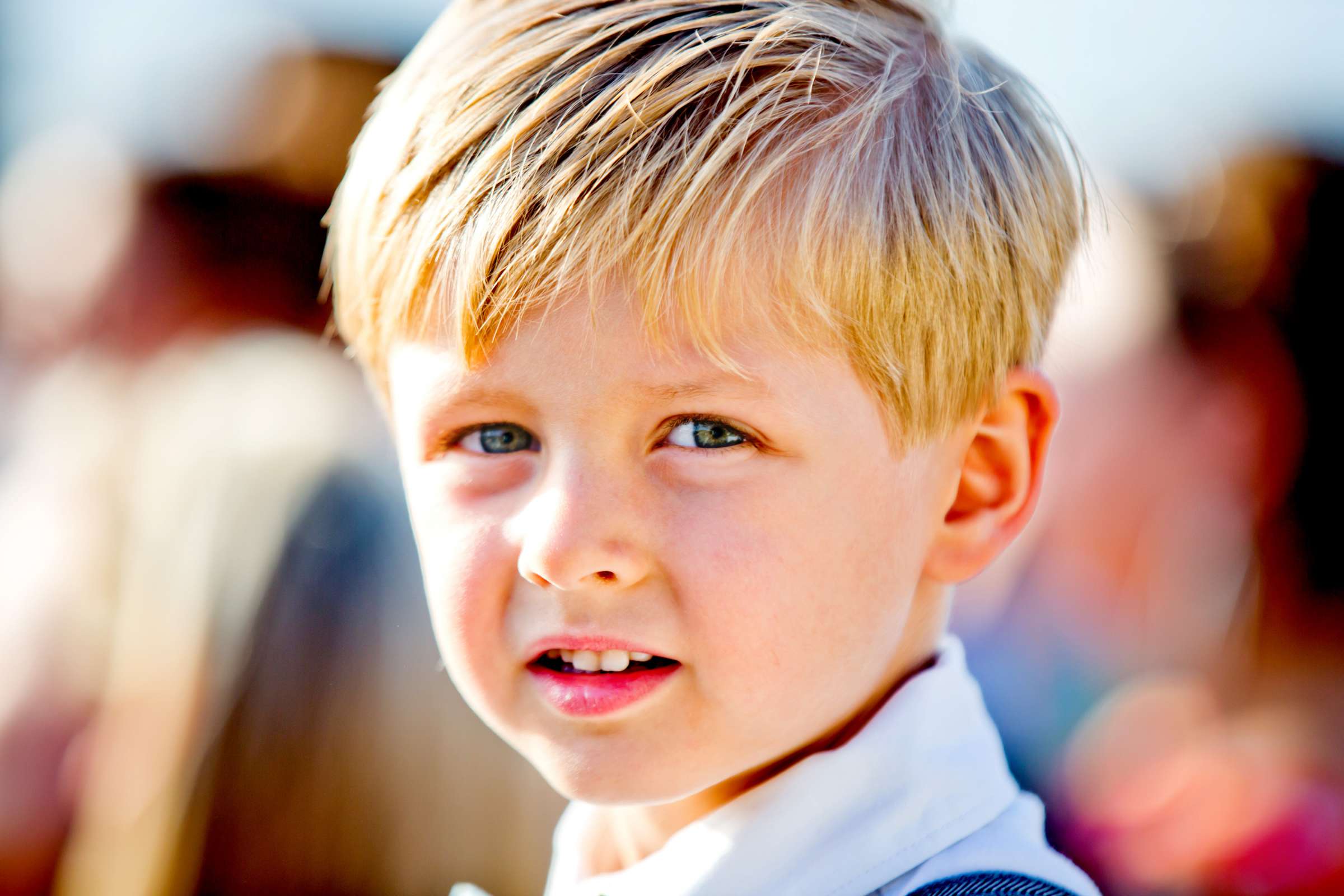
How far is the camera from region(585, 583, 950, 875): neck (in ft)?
2.96

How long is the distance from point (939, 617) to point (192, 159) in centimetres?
215

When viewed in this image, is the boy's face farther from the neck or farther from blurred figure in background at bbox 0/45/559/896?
blurred figure in background at bbox 0/45/559/896

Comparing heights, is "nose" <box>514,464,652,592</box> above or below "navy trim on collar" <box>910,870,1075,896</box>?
above

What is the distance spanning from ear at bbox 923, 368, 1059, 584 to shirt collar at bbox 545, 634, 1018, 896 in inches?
3.7

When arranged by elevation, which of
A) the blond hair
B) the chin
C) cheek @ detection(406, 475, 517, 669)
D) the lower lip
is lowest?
the chin

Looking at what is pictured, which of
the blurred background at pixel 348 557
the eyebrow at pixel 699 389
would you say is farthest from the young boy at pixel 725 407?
the blurred background at pixel 348 557

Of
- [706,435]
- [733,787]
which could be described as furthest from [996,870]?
[706,435]

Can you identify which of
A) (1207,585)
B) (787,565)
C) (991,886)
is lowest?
(991,886)

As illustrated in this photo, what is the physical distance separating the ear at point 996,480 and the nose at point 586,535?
258 millimetres

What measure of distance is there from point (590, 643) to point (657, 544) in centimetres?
8

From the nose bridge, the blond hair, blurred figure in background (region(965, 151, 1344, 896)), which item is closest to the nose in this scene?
the nose bridge

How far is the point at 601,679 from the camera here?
0.80 meters

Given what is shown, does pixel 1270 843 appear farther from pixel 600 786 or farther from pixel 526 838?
pixel 600 786

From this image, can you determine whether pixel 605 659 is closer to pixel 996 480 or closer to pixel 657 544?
pixel 657 544
